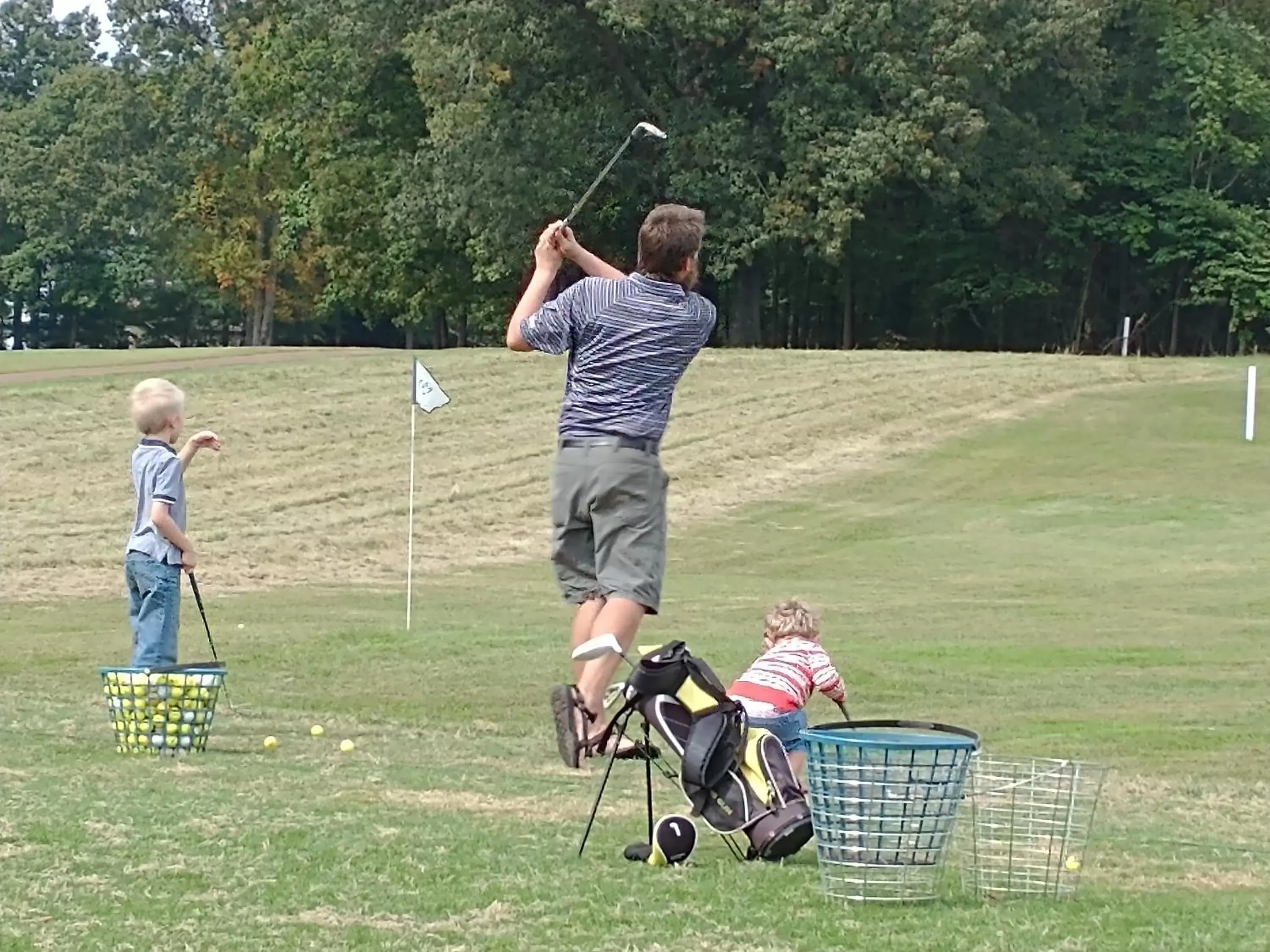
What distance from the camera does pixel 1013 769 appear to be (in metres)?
5.77

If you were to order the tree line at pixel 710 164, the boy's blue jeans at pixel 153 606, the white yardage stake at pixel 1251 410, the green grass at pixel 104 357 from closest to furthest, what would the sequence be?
the boy's blue jeans at pixel 153 606
the white yardage stake at pixel 1251 410
the green grass at pixel 104 357
the tree line at pixel 710 164

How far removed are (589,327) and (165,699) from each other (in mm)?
2581

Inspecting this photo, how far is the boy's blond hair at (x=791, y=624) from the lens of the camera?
23.9 ft

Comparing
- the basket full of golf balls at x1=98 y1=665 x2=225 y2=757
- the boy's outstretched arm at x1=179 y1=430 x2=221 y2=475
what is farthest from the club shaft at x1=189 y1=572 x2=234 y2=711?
the boy's outstretched arm at x1=179 y1=430 x2=221 y2=475

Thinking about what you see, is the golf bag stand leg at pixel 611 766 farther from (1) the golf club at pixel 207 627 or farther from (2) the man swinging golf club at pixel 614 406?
(1) the golf club at pixel 207 627

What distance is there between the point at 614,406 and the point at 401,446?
915 inches

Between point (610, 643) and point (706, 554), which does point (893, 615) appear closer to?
point (706, 554)

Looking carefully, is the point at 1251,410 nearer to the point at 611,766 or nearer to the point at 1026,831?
the point at 1026,831

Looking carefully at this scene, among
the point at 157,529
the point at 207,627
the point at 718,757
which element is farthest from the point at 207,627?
the point at 718,757

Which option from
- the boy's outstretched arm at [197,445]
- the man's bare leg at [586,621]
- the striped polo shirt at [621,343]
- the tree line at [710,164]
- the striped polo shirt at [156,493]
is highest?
the tree line at [710,164]

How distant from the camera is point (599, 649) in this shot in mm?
6227

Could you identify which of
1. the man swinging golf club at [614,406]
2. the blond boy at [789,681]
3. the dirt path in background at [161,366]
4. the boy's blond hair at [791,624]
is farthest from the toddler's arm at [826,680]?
the dirt path in background at [161,366]

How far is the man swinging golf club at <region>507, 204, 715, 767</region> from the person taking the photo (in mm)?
6996

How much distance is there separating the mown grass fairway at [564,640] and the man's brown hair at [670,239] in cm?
190
